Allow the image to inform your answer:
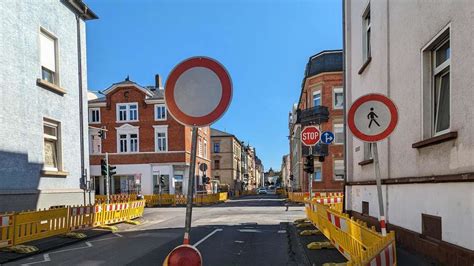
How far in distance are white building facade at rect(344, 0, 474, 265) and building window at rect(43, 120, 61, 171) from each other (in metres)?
11.4

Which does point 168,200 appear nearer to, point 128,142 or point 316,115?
point 128,142

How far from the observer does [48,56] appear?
50.5 ft

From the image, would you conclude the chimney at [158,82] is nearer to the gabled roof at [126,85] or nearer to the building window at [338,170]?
the gabled roof at [126,85]

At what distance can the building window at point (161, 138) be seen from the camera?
45.5 meters

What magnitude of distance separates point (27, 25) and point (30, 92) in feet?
7.48

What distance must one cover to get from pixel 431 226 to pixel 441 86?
2.41m

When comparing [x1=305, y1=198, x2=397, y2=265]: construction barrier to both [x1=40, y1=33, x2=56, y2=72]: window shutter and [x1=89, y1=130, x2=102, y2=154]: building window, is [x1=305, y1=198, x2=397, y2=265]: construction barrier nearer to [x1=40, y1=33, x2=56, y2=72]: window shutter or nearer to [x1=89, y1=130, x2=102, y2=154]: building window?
[x1=40, y1=33, x2=56, y2=72]: window shutter

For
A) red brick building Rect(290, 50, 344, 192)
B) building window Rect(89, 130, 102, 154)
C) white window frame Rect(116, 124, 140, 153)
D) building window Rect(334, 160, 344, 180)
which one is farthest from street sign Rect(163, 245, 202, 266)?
building window Rect(89, 130, 102, 154)

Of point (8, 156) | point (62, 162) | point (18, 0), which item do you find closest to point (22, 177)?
point (8, 156)

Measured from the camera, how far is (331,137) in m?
17.4

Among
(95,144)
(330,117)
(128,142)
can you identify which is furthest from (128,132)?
(330,117)

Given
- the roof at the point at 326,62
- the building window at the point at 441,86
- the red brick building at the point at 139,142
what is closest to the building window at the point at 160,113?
the red brick building at the point at 139,142

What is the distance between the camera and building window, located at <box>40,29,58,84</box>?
1502 centimetres

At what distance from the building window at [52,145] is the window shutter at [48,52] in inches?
83.6
